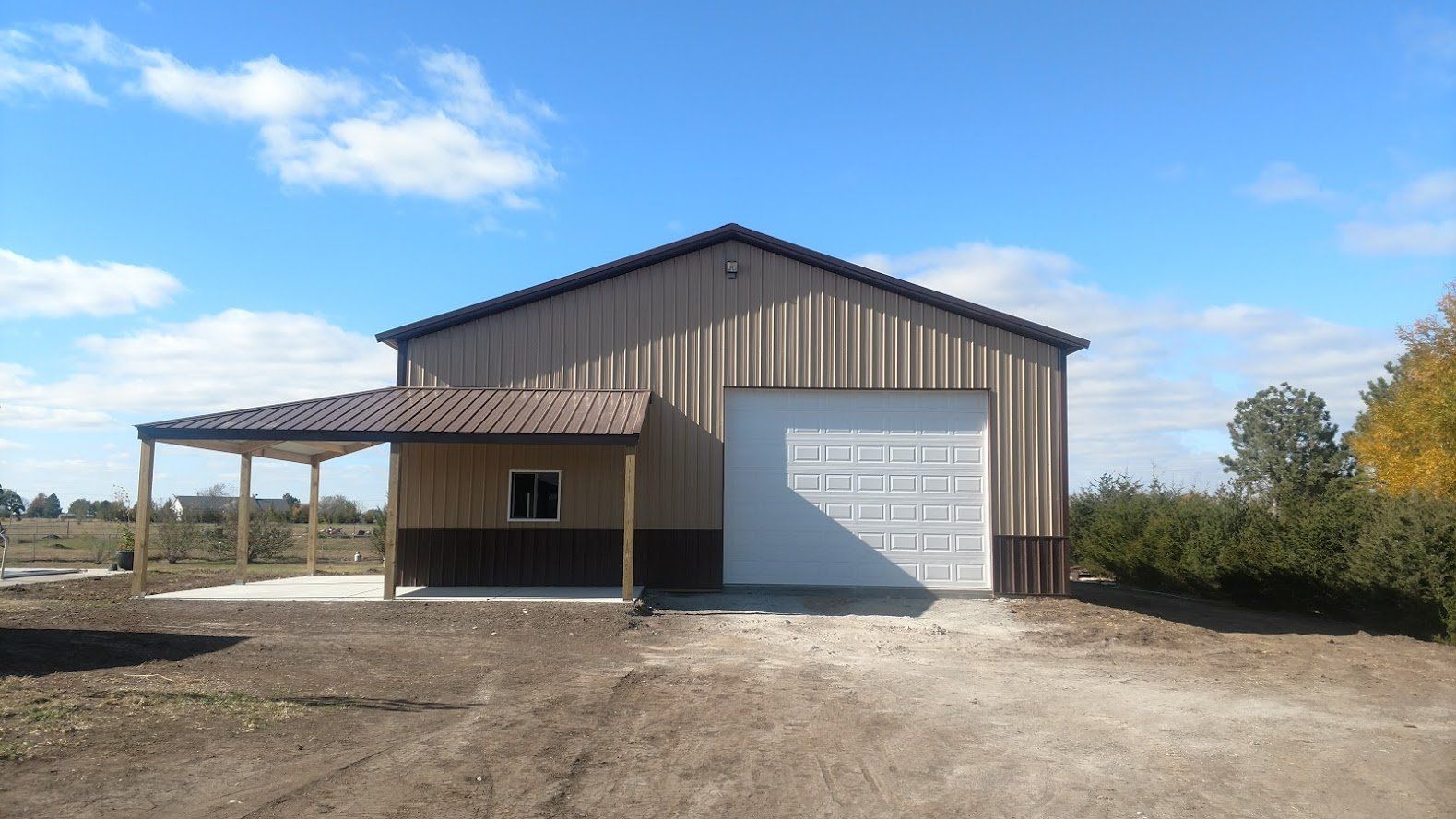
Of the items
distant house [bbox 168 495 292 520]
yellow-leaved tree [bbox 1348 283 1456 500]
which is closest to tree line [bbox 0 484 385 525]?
distant house [bbox 168 495 292 520]

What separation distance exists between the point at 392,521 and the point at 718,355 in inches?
238

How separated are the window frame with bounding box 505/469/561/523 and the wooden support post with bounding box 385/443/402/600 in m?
2.23

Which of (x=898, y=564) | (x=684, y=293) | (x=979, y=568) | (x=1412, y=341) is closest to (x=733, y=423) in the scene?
(x=684, y=293)

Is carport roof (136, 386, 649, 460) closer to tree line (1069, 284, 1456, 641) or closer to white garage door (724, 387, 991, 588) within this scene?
white garage door (724, 387, 991, 588)

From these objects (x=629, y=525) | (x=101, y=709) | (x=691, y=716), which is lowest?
(x=691, y=716)

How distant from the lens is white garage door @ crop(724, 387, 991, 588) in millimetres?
16391

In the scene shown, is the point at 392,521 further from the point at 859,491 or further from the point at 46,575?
the point at 46,575

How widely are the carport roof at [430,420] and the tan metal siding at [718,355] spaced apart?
63cm

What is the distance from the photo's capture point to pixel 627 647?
11500 millimetres

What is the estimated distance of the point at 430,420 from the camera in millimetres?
14734

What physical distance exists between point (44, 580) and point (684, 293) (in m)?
15.2

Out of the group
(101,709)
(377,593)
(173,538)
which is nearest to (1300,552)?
(377,593)

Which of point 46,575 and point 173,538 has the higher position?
point 173,538

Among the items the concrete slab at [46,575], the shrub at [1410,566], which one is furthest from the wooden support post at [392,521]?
the shrub at [1410,566]
